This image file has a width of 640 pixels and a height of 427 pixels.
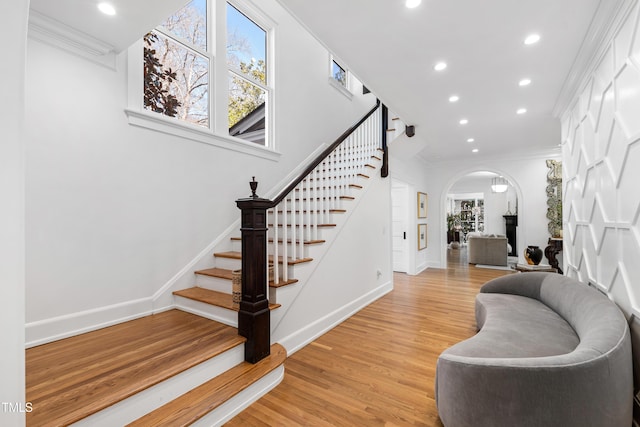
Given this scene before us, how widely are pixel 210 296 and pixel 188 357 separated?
83 centimetres

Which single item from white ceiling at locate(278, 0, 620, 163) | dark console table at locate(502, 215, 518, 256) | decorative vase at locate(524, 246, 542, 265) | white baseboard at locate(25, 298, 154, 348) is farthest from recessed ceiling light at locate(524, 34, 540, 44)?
dark console table at locate(502, 215, 518, 256)

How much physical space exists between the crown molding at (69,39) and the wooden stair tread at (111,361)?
2171 mm

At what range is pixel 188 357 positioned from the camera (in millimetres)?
1839

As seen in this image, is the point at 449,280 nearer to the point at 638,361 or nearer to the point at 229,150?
the point at 638,361

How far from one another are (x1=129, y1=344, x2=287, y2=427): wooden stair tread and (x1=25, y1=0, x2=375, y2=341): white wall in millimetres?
1150

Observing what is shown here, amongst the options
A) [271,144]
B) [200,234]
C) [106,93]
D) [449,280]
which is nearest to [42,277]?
[200,234]

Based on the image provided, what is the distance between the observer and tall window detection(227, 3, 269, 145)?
11.4 ft

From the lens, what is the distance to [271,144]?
3.92 metres

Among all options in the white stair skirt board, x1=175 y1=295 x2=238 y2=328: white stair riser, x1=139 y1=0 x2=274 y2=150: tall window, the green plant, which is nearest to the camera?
x1=175 y1=295 x2=238 y2=328: white stair riser

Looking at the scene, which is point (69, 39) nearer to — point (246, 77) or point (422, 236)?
point (246, 77)

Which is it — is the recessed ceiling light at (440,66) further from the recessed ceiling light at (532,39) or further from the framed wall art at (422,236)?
the framed wall art at (422,236)

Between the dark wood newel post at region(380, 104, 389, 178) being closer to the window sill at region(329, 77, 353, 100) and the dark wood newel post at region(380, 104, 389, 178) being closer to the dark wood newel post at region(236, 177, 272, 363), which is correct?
the window sill at region(329, 77, 353, 100)

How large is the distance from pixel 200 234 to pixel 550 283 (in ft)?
11.9

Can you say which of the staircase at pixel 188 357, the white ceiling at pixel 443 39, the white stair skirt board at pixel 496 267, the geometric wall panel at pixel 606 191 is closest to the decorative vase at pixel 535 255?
the white stair skirt board at pixel 496 267
